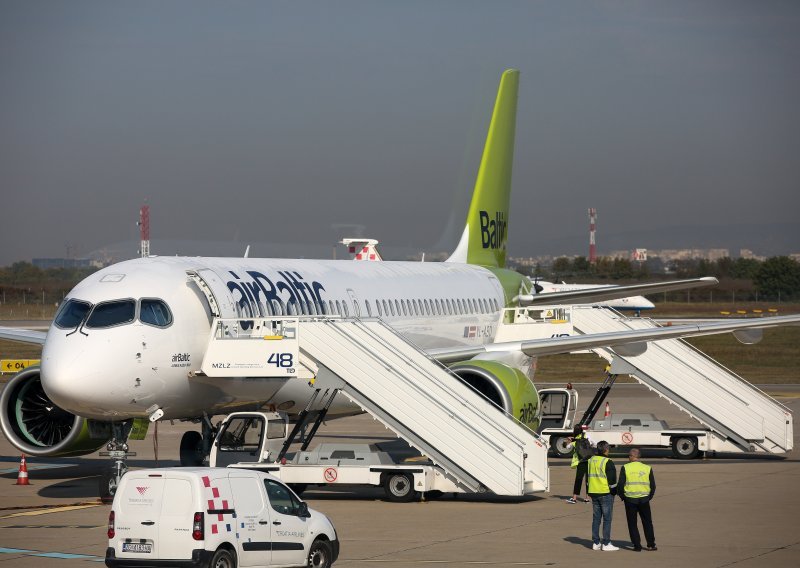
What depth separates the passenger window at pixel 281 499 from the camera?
17.6 metres

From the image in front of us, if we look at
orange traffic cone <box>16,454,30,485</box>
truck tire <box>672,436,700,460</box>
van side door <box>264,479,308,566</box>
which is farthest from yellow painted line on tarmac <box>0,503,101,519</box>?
truck tire <box>672,436,700,460</box>

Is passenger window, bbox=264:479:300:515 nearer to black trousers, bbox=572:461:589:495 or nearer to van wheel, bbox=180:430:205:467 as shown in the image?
black trousers, bbox=572:461:589:495

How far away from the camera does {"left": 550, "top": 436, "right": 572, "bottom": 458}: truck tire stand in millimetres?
33969

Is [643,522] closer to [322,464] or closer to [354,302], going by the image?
[322,464]

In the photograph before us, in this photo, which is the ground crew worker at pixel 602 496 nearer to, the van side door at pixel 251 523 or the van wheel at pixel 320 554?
the van wheel at pixel 320 554

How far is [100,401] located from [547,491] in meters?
8.19

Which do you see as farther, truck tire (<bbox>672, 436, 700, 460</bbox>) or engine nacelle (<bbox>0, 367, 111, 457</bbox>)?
truck tire (<bbox>672, 436, 700, 460</bbox>)

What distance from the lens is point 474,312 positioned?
3888 centimetres

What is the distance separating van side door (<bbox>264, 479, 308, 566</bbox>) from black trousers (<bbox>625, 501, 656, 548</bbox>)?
508 cm

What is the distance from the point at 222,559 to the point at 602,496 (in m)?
6.22

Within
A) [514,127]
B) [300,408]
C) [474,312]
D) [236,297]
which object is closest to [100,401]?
[236,297]

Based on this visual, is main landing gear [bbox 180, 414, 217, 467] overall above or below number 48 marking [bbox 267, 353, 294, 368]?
below

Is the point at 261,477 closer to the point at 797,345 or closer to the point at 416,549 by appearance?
the point at 416,549

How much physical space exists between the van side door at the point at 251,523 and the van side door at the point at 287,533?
10 cm
